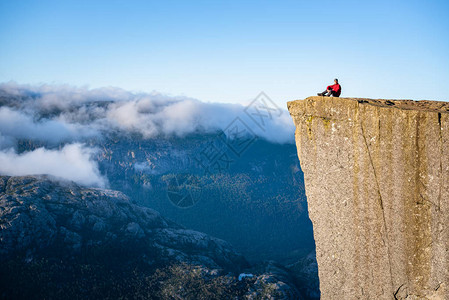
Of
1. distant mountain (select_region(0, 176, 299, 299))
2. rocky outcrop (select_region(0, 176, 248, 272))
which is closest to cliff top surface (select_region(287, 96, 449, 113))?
distant mountain (select_region(0, 176, 299, 299))

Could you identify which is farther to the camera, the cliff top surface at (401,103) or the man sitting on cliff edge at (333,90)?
the man sitting on cliff edge at (333,90)

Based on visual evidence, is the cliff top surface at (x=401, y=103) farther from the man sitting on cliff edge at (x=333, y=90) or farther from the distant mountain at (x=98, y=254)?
the distant mountain at (x=98, y=254)

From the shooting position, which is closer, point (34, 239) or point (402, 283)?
point (402, 283)

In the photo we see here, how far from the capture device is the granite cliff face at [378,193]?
52.4 feet

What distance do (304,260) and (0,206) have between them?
6723 inches

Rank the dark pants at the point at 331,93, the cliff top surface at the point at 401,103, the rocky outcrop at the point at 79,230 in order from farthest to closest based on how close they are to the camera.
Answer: the rocky outcrop at the point at 79,230 → the dark pants at the point at 331,93 → the cliff top surface at the point at 401,103

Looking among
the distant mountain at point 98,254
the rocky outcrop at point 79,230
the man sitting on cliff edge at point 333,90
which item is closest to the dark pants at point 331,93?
the man sitting on cliff edge at point 333,90

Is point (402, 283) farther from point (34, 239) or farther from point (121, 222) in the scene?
point (121, 222)

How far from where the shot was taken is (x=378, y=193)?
17.8 meters

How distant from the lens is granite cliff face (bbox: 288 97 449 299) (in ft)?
52.4

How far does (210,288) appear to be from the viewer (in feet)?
400

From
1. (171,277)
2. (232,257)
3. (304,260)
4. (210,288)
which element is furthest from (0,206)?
(304,260)

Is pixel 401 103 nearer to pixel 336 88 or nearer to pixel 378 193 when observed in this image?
pixel 336 88

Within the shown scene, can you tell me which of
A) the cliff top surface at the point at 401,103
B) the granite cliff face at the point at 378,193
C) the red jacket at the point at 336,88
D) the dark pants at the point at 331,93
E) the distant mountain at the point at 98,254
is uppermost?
the red jacket at the point at 336,88
